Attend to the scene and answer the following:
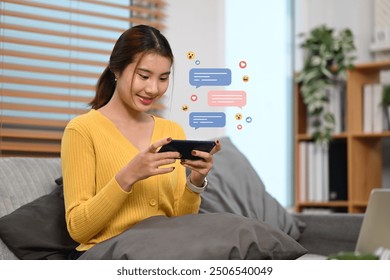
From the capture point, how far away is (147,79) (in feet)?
3.50

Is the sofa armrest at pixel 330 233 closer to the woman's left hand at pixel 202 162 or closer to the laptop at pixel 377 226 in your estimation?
the laptop at pixel 377 226

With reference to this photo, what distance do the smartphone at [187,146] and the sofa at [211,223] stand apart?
98 mm

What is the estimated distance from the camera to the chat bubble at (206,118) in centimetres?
108

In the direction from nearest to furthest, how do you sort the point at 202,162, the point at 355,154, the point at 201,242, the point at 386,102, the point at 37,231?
the point at 201,242 < the point at 202,162 < the point at 37,231 < the point at 386,102 < the point at 355,154

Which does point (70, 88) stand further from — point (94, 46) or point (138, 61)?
point (138, 61)

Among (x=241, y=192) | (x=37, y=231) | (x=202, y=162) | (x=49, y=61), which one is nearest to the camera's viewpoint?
(x=202, y=162)

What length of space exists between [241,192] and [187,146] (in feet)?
2.21

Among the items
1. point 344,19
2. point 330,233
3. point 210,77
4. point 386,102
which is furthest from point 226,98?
point 344,19

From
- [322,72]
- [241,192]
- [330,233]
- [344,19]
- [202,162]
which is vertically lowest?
[330,233]

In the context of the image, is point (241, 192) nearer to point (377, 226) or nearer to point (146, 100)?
point (377, 226)

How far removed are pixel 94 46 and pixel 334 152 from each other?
58.1 inches

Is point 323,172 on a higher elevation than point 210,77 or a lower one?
lower

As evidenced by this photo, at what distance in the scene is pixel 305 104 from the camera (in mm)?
2715

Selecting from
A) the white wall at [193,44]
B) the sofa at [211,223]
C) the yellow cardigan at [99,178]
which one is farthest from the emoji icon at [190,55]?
the sofa at [211,223]
